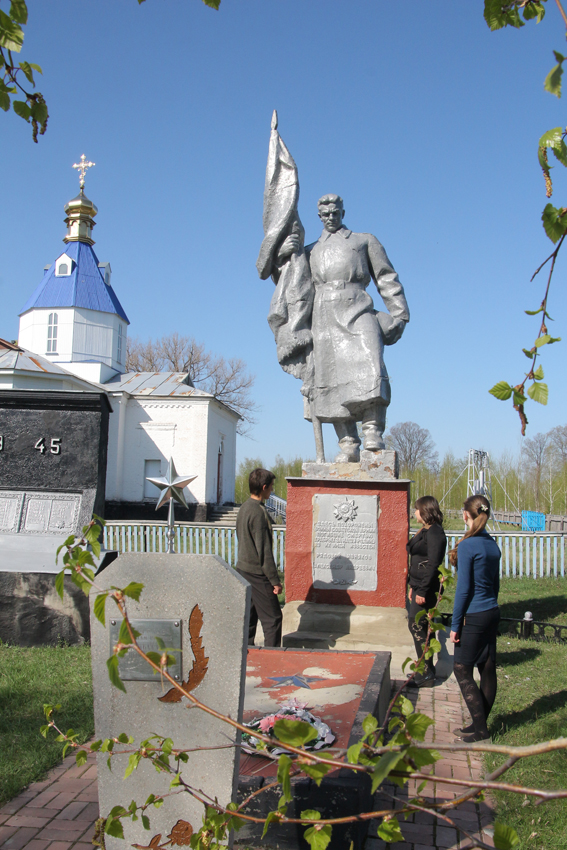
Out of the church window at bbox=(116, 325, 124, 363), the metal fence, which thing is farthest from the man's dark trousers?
the church window at bbox=(116, 325, 124, 363)

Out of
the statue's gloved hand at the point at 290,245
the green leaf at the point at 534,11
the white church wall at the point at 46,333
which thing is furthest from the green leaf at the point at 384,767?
the white church wall at the point at 46,333

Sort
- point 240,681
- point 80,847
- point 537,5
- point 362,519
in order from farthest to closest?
1. point 362,519
2. point 80,847
3. point 240,681
4. point 537,5

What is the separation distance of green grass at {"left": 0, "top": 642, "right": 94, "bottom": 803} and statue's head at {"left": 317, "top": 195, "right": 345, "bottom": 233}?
15.9 feet

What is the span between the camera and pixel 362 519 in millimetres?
6059

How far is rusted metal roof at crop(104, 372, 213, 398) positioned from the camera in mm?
25031

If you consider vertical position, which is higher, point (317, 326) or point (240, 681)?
point (317, 326)

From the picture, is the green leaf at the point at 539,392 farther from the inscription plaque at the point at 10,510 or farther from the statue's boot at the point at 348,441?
the inscription plaque at the point at 10,510

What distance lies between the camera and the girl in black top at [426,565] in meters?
5.21

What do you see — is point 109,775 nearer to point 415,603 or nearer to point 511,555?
point 415,603

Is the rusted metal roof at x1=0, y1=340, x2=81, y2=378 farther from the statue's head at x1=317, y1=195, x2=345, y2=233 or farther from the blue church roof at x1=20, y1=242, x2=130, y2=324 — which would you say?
the statue's head at x1=317, y1=195, x2=345, y2=233

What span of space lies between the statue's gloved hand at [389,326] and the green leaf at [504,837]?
5712mm

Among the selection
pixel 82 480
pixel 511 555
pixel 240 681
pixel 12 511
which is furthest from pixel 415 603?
pixel 511 555

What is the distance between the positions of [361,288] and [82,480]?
3.69 metres

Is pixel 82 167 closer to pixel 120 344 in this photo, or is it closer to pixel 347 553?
pixel 120 344
